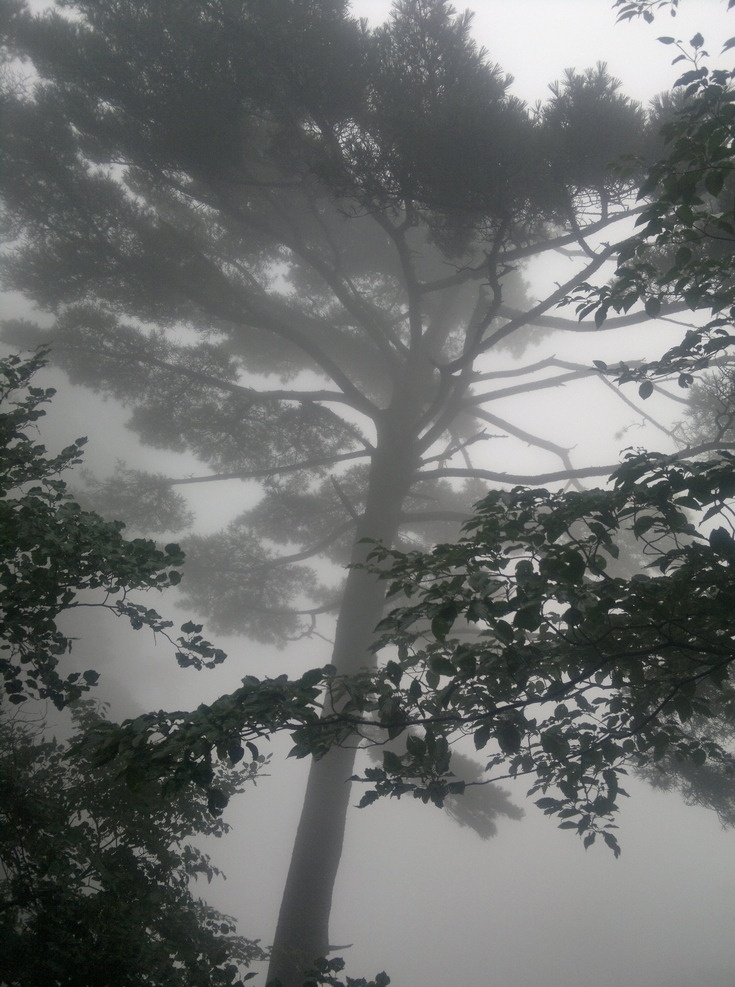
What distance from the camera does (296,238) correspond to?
23.4 ft

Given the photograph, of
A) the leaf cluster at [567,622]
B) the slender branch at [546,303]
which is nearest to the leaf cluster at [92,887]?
the leaf cluster at [567,622]

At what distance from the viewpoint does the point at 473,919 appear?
14.4 meters

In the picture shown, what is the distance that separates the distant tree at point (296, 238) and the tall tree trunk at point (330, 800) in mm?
22

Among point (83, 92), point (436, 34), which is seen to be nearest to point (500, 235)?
point (436, 34)

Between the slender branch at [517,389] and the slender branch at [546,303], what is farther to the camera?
the slender branch at [517,389]

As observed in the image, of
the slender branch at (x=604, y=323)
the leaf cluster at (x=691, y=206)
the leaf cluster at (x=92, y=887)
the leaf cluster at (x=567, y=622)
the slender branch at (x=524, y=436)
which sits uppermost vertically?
the slender branch at (x=604, y=323)

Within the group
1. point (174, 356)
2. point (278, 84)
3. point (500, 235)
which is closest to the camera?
point (500, 235)

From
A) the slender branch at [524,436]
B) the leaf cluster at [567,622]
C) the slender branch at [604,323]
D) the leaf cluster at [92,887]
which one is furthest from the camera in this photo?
the slender branch at [524,436]

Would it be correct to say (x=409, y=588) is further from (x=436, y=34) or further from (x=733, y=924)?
(x=733, y=924)

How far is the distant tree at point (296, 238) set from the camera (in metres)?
5.65

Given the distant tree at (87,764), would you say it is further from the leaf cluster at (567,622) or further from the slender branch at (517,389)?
the slender branch at (517,389)

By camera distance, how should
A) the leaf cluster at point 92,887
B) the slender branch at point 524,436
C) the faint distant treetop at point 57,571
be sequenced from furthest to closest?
the slender branch at point 524,436
the leaf cluster at point 92,887
the faint distant treetop at point 57,571

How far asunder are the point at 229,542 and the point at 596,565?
7.22 metres

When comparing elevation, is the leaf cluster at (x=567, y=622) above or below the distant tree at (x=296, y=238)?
below
